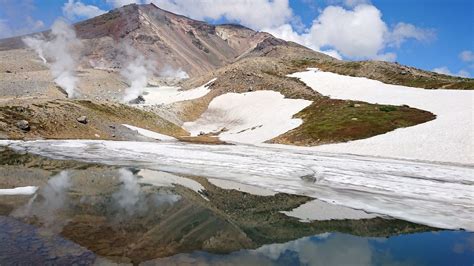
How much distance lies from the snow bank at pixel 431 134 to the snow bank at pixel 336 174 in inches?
210

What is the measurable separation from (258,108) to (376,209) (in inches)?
2442

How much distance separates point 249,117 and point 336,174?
47973mm

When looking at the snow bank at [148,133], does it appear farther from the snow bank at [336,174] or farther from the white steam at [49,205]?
the white steam at [49,205]

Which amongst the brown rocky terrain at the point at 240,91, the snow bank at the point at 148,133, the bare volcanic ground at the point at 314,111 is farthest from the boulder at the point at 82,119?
the bare volcanic ground at the point at 314,111

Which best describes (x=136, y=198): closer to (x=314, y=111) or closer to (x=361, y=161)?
(x=361, y=161)

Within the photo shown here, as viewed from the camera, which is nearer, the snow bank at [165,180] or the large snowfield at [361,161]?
the large snowfield at [361,161]

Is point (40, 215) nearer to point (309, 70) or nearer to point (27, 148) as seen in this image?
point (27, 148)

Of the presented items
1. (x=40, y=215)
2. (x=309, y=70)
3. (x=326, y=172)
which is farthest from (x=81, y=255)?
(x=309, y=70)

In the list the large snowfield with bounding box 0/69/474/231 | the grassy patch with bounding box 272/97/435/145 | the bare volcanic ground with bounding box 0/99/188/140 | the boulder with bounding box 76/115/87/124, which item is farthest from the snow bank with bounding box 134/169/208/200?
the grassy patch with bounding box 272/97/435/145

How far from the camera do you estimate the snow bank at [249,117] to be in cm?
6638

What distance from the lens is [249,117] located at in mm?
78875

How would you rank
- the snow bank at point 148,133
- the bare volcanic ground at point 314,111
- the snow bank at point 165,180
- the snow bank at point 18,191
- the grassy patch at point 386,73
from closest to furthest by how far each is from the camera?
the snow bank at point 18,191
the snow bank at point 165,180
the bare volcanic ground at point 314,111
the snow bank at point 148,133
the grassy patch at point 386,73

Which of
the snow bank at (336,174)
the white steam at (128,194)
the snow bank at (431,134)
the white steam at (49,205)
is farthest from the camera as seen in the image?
the snow bank at (431,134)

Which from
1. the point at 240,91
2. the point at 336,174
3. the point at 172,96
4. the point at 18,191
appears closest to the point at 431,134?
the point at 336,174
